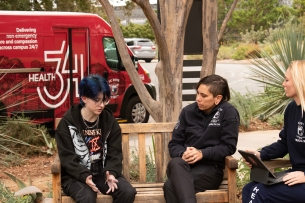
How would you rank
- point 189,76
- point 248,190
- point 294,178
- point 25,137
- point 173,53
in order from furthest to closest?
point 189,76
point 25,137
point 173,53
point 248,190
point 294,178

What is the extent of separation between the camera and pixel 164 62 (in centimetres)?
566

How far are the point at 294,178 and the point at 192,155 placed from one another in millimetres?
812

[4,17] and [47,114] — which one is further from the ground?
[4,17]

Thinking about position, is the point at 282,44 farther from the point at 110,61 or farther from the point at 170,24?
the point at 170,24

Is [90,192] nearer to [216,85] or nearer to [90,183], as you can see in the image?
[90,183]

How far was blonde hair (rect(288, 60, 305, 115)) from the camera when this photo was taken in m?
4.21

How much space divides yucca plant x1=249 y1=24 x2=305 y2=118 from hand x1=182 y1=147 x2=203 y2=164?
6.45 meters

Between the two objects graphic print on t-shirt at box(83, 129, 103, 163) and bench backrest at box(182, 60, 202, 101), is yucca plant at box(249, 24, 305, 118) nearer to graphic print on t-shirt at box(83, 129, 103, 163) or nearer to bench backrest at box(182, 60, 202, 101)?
bench backrest at box(182, 60, 202, 101)

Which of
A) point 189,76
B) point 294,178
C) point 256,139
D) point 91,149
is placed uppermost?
point 189,76

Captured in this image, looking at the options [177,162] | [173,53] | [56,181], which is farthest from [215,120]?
[173,53]

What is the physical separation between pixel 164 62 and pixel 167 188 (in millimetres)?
1435

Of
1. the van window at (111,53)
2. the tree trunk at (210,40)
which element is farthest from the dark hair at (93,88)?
the van window at (111,53)

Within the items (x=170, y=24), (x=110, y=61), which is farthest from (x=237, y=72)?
(x=170, y=24)

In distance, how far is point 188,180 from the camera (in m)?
4.56
